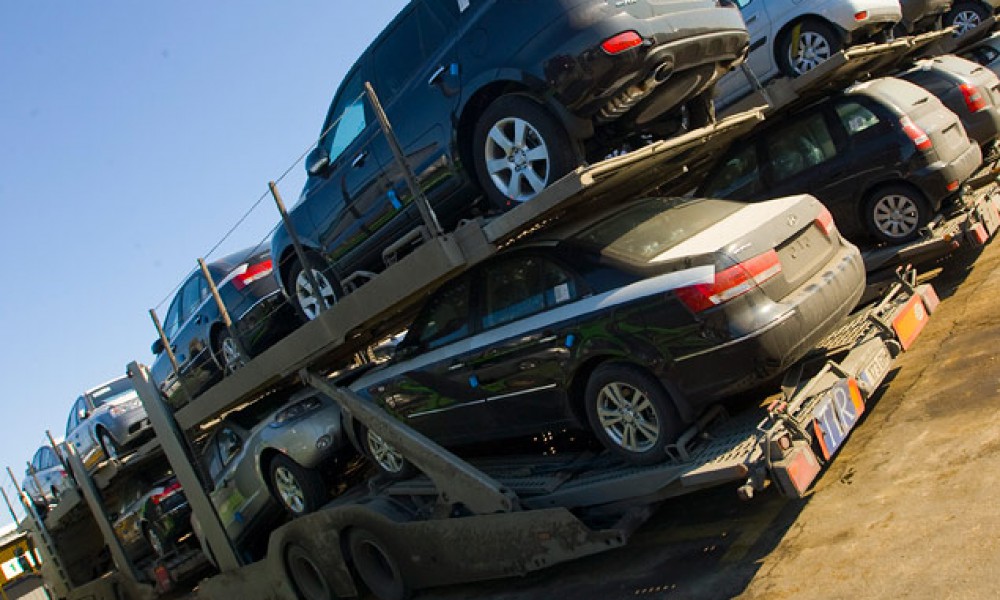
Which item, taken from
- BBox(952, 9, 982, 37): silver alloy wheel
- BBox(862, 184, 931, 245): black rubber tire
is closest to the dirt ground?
BBox(862, 184, 931, 245): black rubber tire

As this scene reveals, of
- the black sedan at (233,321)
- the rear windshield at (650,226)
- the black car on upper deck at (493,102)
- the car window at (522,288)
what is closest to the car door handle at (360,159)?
the black car on upper deck at (493,102)

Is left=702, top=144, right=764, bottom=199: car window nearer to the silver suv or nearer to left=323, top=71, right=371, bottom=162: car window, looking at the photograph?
left=323, top=71, right=371, bottom=162: car window

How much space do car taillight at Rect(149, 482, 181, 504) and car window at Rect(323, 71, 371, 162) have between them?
17.0 ft

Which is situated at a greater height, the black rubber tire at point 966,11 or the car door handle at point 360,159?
the car door handle at point 360,159

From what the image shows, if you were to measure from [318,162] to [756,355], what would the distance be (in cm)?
392

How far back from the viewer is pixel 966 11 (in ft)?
44.4

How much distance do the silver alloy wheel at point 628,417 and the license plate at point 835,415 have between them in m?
0.85

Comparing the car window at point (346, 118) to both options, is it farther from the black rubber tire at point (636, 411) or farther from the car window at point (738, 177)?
the car window at point (738, 177)

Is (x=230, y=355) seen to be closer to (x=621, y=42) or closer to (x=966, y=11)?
(x=621, y=42)

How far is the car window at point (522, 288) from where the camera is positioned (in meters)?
5.34

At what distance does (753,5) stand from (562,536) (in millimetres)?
6892

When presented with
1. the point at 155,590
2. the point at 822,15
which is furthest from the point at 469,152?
the point at 155,590

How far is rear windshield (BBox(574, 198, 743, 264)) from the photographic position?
16.8 ft

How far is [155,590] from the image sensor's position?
9.97 m
